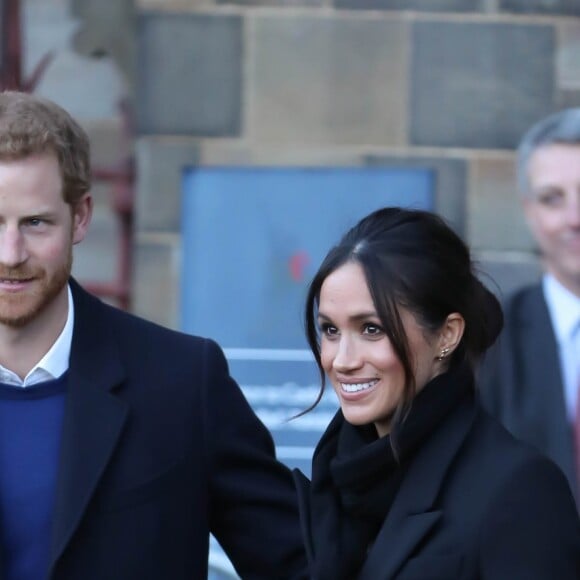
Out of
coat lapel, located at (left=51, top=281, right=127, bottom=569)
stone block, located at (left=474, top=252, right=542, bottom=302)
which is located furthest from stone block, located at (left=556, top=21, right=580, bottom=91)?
coat lapel, located at (left=51, top=281, right=127, bottom=569)

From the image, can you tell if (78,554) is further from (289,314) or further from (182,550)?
(289,314)

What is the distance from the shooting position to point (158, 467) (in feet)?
9.67

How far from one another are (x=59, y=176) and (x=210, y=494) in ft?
2.12

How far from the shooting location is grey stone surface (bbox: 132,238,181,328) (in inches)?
205

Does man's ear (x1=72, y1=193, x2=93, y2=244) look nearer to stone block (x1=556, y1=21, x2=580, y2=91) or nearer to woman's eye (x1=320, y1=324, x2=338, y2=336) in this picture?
woman's eye (x1=320, y1=324, x2=338, y2=336)

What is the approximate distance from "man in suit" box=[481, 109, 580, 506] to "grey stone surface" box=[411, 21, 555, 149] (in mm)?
935

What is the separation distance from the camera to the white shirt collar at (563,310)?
3.86m

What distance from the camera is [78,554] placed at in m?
2.82

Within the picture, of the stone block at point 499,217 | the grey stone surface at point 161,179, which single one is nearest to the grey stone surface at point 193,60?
the grey stone surface at point 161,179

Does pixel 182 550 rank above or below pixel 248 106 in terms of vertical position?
below

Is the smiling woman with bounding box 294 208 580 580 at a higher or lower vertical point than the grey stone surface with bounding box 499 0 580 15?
lower

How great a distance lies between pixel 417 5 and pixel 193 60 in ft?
2.32

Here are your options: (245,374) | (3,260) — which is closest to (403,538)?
(3,260)

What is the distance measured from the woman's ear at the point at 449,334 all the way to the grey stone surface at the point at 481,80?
94.4 inches
